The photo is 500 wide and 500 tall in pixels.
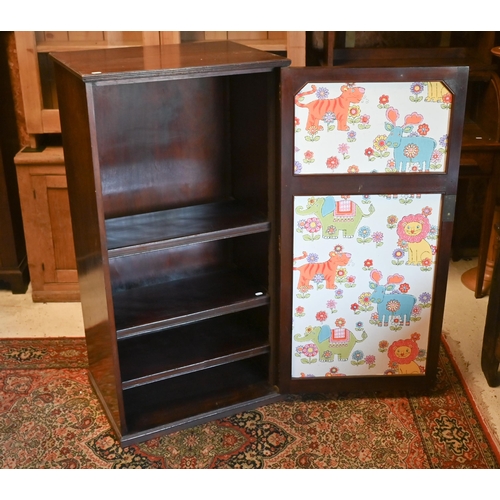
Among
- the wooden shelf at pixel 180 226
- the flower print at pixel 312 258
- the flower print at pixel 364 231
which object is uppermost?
the wooden shelf at pixel 180 226

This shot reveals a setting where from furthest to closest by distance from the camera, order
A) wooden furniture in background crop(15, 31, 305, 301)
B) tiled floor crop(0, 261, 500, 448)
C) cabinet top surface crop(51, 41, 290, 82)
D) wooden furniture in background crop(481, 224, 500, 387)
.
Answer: wooden furniture in background crop(15, 31, 305, 301), tiled floor crop(0, 261, 500, 448), wooden furniture in background crop(481, 224, 500, 387), cabinet top surface crop(51, 41, 290, 82)

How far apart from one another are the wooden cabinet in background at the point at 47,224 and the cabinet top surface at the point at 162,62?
104cm

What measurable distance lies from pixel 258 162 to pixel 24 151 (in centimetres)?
143

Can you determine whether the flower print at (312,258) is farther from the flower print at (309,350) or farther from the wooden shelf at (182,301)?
the flower print at (309,350)

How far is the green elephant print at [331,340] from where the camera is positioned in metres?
2.69

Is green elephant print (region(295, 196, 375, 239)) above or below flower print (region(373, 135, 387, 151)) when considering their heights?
below

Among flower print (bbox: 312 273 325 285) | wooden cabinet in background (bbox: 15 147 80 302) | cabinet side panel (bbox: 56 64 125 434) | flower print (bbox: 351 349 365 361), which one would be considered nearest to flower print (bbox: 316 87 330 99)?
flower print (bbox: 312 273 325 285)

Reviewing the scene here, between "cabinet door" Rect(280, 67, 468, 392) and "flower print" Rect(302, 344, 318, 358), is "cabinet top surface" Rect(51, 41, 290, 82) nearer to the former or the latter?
"cabinet door" Rect(280, 67, 468, 392)

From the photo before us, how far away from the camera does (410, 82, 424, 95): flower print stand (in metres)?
2.35

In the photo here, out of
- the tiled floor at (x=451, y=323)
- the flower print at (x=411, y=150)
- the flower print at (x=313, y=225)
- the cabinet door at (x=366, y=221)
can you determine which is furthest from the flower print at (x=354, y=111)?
the tiled floor at (x=451, y=323)

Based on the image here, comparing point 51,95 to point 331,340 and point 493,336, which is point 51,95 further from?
point 493,336

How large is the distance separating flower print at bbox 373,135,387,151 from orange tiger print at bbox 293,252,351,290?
1.32 feet

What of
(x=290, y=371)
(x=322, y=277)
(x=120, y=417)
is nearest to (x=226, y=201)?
(x=322, y=277)

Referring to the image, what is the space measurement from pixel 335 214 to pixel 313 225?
0.09 m
